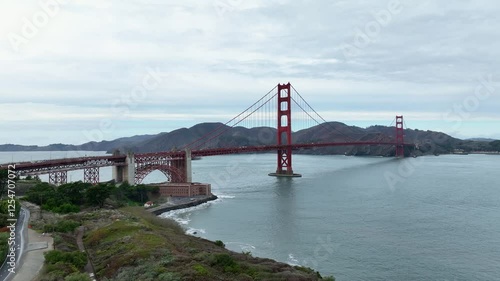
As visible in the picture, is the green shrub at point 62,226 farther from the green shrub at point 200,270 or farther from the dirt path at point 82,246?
the green shrub at point 200,270

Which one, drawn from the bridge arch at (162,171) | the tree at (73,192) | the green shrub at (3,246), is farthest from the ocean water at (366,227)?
the green shrub at (3,246)

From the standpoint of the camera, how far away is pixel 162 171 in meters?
29.8

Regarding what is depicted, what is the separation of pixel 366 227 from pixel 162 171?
16.2 m

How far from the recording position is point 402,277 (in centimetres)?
1198

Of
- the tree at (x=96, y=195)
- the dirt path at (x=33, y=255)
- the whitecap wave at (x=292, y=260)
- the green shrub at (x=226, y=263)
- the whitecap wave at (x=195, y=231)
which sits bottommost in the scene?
the whitecap wave at (x=292, y=260)

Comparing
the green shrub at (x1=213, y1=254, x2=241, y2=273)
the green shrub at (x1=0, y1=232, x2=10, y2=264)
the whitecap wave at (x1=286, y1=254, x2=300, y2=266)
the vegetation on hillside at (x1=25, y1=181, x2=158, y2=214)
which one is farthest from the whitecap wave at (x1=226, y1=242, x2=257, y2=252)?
the green shrub at (x1=0, y1=232, x2=10, y2=264)

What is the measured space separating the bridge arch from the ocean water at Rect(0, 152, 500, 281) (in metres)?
2.82

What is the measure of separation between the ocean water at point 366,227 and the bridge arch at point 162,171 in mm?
2819

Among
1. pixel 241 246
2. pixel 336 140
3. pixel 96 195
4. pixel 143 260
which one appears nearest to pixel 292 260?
pixel 241 246

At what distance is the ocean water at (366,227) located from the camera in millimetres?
12979

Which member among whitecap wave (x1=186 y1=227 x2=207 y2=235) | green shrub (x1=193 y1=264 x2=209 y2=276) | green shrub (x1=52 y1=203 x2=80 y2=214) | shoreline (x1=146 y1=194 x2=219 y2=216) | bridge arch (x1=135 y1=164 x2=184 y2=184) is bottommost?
whitecap wave (x1=186 y1=227 x2=207 y2=235)

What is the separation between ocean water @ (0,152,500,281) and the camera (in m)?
13.0

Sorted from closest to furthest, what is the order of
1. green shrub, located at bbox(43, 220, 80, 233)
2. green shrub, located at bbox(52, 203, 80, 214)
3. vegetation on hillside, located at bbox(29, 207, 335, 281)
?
1. vegetation on hillside, located at bbox(29, 207, 335, 281)
2. green shrub, located at bbox(43, 220, 80, 233)
3. green shrub, located at bbox(52, 203, 80, 214)

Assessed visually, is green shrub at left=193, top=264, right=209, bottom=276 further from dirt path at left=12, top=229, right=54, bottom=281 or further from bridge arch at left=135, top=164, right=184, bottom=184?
bridge arch at left=135, top=164, right=184, bottom=184
